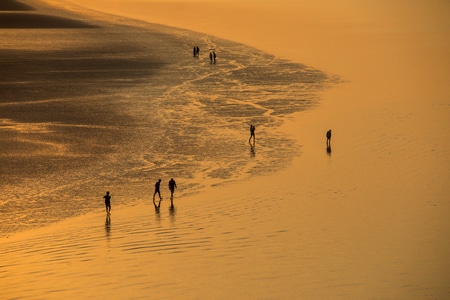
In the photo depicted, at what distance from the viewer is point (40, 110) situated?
47.9m

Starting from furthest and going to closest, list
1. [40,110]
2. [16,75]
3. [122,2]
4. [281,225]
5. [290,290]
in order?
[122,2] < [16,75] < [40,110] < [281,225] < [290,290]

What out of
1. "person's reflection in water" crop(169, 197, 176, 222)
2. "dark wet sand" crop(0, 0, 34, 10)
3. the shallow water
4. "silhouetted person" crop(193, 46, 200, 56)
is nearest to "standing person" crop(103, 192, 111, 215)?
the shallow water

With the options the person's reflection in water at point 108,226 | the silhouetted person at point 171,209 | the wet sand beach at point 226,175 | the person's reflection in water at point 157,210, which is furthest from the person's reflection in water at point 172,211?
the person's reflection in water at point 108,226

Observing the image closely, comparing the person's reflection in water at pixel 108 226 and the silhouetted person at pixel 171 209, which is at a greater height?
the silhouetted person at pixel 171 209

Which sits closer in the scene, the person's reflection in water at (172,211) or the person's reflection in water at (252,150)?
the person's reflection in water at (172,211)

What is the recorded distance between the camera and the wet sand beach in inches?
914

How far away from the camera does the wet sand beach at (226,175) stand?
23219 millimetres

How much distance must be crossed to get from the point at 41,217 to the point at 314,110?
79.5 ft

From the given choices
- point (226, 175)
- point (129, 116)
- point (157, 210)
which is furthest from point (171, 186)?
point (129, 116)

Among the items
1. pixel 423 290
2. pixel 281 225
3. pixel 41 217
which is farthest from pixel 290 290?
pixel 41 217

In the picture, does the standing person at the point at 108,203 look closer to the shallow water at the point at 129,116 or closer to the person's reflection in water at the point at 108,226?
the person's reflection in water at the point at 108,226

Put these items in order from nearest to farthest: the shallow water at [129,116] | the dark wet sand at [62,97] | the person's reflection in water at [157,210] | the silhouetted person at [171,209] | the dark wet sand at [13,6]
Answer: the person's reflection in water at [157,210] < the silhouetted person at [171,209] < the shallow water at [129,116] < the dark wet sand at [62,97] < the dark wet sand at [13,6]

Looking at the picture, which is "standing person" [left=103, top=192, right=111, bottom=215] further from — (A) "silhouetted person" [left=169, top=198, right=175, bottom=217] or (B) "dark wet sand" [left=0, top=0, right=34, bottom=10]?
(B) "dark wet sand" [left=0, top=0, right=34, bottom=10]

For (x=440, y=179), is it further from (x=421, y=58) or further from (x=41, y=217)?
(x=421, y=58)
